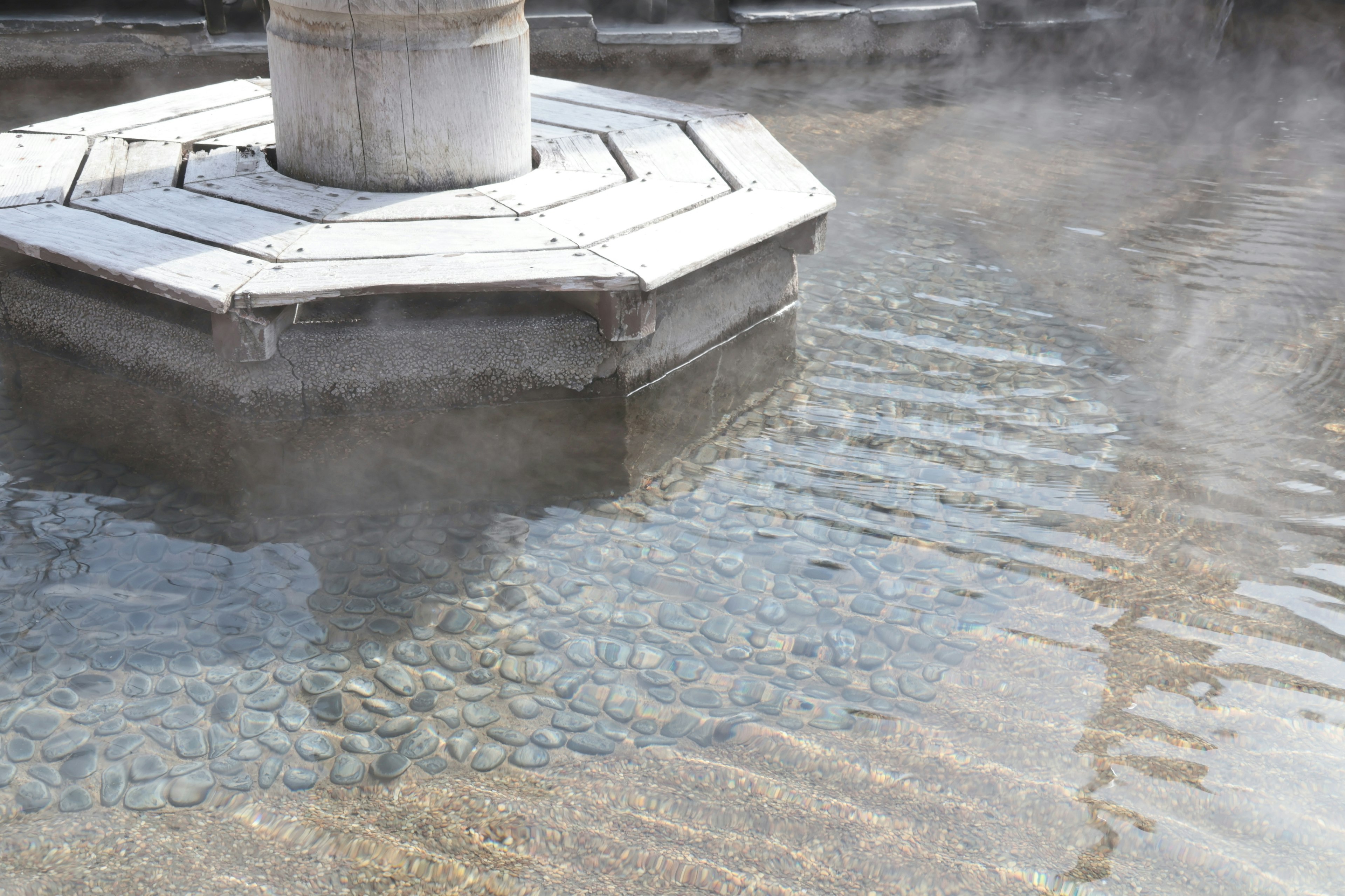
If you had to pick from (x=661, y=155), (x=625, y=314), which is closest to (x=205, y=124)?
(x=661, y=155)

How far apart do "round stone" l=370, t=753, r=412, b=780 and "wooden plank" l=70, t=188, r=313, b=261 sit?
1.44 m

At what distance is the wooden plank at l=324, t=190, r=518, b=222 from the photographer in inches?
128

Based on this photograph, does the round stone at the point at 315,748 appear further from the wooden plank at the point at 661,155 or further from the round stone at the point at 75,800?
the wooden plank at the point at 661,155

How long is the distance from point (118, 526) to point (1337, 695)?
9.06 ft

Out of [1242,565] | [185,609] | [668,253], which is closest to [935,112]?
[668,253]

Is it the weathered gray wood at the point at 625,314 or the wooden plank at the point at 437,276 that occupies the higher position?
the wooden plank at the point at 437,276

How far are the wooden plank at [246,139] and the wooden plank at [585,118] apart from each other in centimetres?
91

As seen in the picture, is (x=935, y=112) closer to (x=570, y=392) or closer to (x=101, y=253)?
(x=570, y=392)

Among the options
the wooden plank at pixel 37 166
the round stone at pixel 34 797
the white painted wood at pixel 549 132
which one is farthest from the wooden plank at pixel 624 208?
the round stone at pixel 34 797

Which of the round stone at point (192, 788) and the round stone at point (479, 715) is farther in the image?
the round stone at point (479, 715)

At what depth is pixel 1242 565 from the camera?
2688 mm

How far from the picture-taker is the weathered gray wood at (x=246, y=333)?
286cm

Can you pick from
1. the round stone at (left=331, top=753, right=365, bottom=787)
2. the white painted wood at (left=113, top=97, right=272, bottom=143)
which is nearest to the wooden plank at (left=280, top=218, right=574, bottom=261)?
the white painted wood at (left=113, top=97, right=272, bottom=143)

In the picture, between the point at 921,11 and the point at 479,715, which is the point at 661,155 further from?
the point at 921,11
